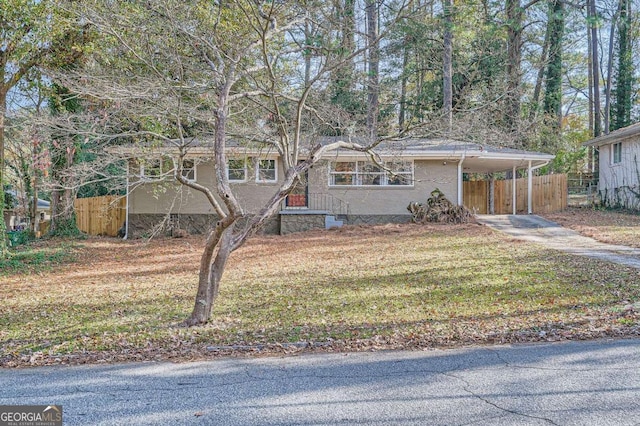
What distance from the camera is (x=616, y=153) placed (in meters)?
21.7

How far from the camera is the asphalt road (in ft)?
11.9

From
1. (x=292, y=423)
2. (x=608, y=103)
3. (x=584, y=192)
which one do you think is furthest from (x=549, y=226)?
(x=608, y=103)

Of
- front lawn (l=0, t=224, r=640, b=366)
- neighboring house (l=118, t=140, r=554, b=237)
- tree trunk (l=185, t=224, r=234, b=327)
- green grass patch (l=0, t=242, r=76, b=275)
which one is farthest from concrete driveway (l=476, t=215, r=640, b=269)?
green grass patch (l=0, t=242, r=76, b=275)

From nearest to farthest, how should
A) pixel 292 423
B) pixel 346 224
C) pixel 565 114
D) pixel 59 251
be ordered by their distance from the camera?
pixel 292 423, pixel 59 251, pixel 346 224, pixel 565 114

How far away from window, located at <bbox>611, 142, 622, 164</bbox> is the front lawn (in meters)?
11.7

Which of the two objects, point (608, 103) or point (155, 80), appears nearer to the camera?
point (155, 80)

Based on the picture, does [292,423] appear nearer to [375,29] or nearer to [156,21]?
[156,21]

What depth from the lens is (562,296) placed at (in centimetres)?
748

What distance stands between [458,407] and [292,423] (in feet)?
4.27

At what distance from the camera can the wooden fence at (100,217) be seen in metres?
19.4

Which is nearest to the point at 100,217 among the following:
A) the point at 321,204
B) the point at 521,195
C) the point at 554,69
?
the point at 321,204

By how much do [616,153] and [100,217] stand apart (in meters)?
22.6

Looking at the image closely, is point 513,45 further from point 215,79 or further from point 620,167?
point 215,79

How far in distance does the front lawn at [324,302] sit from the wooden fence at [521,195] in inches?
375
